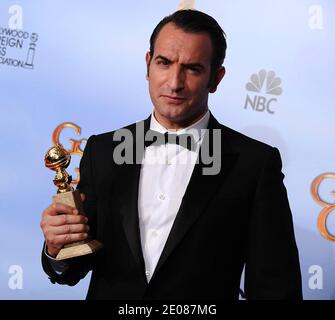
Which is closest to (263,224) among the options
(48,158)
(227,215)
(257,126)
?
(227,215)

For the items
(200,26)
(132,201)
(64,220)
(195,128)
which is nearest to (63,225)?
(64,220)

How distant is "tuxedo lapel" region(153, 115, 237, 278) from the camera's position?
4.27ft

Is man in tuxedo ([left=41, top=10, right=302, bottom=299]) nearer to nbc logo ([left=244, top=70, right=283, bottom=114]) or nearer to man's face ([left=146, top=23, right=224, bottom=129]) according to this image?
man's face ([left=146, top=23, right=224, bottom=129])

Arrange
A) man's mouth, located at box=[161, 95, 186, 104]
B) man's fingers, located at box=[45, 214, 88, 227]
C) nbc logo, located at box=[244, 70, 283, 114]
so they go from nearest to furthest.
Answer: man's fingers, located at box=[45, 214, 88, 227]
man's mouth, located at box=[161, 95, 186, 104]
nbc logo, located at box=[244, 70, 283, 114]

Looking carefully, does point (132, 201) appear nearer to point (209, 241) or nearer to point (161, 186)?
point (161, 186)

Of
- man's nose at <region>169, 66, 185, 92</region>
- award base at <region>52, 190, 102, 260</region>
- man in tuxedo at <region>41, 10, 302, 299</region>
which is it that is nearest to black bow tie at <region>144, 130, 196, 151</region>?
man in tuxedo at <region>41, 10, 302, 299</region>

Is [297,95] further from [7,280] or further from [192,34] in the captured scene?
[7,280]

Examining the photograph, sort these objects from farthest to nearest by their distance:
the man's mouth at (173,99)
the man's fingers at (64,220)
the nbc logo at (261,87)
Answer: the nbc logo at (261,87) < the man's mouth at (173,99) < the man's fingers at (64,220)

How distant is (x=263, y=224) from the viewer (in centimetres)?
132

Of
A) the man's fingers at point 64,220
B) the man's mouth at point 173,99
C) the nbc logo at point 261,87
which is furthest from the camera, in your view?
the nbc logo at point 261,87

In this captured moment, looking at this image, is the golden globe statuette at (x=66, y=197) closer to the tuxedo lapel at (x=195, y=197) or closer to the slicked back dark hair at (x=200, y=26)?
the tuxedo lapel at (x=195, y=197)

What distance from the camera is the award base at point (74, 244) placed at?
1.26 m

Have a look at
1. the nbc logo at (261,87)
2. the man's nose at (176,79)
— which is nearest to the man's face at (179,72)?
the man's nose at (176,79)

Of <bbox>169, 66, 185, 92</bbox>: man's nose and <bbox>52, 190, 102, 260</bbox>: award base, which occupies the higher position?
<bbox>169, 66, 185, 92</bbox>: man's nose
